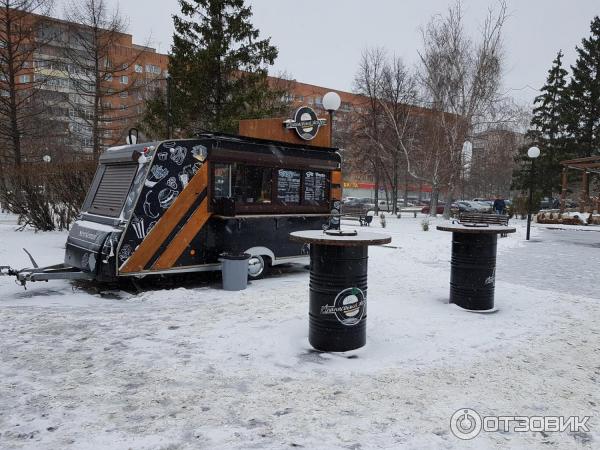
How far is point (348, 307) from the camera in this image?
4961 millimetres

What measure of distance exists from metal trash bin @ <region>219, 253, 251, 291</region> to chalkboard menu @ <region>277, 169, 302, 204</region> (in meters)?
1.68

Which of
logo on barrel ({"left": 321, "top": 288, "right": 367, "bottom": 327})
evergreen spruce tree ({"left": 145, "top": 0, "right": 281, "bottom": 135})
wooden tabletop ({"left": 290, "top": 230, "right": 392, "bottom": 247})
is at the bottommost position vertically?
logo on barrel ({"left": 321, "top": 288, "right": 367, "bottom": 327})

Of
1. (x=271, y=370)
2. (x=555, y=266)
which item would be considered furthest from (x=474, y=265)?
(x=555, y=266)

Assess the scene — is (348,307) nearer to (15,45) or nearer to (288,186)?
(288,186)

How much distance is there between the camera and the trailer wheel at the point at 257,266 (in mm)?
8984

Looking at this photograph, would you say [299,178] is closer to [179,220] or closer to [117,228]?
[179,220]

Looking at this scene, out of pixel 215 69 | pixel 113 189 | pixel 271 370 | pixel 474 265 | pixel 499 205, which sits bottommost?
pixel 271 370

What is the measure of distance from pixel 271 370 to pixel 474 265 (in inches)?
153

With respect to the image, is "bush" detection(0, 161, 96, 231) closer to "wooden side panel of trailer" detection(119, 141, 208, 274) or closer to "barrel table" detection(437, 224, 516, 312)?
"wooden side panel of trailer" detection(119, 141, 208, 274)

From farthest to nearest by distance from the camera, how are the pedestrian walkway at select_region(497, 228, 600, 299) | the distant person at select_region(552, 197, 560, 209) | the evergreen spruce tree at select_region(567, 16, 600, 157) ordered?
1. the distant person at select_region(552, 197, 560, 209)
2. the evergreen spruce tree at select_region(567, 16, 600, 157)
3. the pedestrian walkway at select_region(497, 228, 600, 299)

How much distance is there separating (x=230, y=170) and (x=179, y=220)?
139 cm

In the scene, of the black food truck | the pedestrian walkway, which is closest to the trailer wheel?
the black food truck

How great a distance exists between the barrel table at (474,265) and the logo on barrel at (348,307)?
241cm

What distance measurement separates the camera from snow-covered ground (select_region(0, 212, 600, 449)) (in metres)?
3.33
